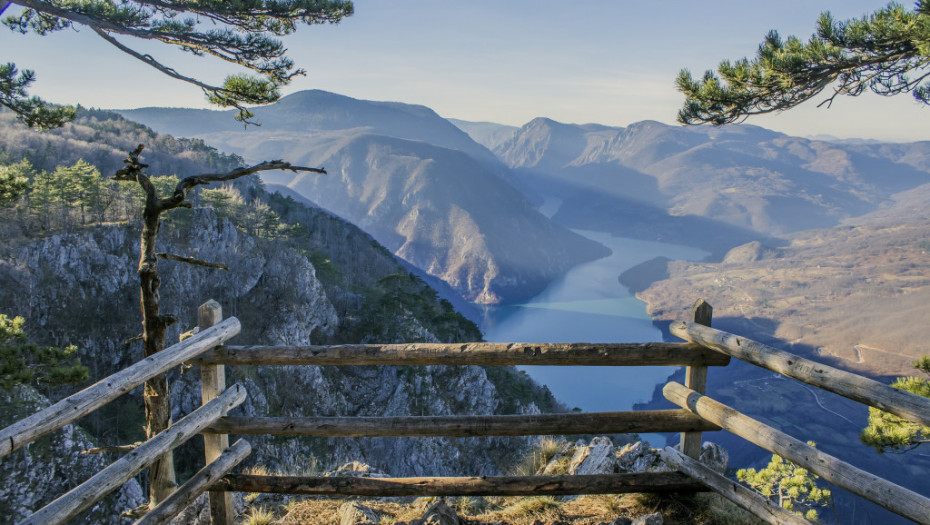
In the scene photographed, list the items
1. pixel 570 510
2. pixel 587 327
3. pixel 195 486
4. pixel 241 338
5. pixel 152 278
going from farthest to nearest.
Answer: pixel 587 327 < pixel 241 338 < pixel 570 510 < pixel 152 278 < pixel 195 486

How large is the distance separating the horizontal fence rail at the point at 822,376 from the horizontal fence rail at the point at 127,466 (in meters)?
3.34

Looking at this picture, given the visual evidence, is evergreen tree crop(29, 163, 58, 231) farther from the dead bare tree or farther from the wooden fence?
the wooden fence

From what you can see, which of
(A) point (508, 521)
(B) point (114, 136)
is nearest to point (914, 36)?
(A) point (508, 521)

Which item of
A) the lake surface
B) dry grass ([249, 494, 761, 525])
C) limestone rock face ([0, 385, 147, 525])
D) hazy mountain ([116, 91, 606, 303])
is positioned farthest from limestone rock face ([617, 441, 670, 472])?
hazy mountain ([116, 91, 606, 303])

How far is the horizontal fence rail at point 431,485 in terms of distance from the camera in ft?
12.1

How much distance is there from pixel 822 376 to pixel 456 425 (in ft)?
7.27

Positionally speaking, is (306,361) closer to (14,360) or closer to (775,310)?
(14,360)

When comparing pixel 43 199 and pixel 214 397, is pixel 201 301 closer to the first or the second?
pixel 43 199

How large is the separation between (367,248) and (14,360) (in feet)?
220

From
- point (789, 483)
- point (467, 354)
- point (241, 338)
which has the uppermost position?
point (467, 354)

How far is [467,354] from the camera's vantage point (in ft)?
11.5

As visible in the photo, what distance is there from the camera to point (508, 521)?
13.5 ft

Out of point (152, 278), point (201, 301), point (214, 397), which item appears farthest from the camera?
point (201, 301)

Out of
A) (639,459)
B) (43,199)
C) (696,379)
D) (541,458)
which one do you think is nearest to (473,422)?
(696,379)
